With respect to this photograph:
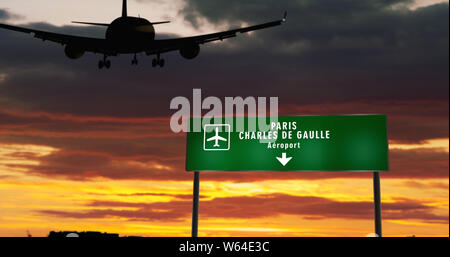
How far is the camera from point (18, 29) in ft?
148

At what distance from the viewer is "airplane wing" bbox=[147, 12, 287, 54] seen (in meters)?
41.0

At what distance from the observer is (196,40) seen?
4294 cm

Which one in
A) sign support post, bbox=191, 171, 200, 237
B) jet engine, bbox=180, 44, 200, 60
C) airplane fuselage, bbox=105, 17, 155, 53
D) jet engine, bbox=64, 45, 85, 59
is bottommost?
sign support post, bbox=191, 171, 200, 237

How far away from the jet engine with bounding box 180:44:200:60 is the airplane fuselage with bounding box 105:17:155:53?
10.8 feet

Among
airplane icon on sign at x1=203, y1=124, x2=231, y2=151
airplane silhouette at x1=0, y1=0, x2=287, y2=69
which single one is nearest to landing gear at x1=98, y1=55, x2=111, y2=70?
airplane silhouette at x1=0, y1=0, x2=287, y2=69

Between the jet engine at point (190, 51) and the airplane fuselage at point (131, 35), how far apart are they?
10.8 ft

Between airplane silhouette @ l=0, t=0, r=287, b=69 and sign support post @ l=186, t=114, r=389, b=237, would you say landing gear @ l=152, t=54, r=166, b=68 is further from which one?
sign support post @ l=186, t=114, r=389, b=237

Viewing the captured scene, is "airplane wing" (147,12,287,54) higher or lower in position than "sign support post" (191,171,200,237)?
higher

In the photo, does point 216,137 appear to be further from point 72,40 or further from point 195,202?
point 72,40

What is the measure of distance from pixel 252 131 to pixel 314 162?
376 cm

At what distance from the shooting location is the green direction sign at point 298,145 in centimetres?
3334
